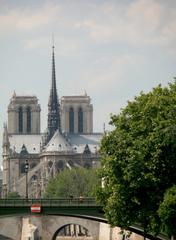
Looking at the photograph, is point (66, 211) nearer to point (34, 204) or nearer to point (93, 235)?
point (34, 204)

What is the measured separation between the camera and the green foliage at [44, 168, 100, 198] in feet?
572

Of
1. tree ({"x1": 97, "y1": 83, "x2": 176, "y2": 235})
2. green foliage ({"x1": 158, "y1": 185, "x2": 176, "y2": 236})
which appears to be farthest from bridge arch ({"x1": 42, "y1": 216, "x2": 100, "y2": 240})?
green foliage ({"x1": 158, "y1": 185, "x2": 176, "y2": 236})

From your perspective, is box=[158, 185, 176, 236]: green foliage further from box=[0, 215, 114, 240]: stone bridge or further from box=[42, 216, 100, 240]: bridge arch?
box=[42, 216, 100, 240]: bridge arch

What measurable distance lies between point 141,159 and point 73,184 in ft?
355

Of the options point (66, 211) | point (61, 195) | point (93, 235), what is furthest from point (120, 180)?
point (61, 195)

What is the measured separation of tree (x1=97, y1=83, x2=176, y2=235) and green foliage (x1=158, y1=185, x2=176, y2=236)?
4.49 feet

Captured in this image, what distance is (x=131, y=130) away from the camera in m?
73.6

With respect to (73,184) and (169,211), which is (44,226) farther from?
(169,211)

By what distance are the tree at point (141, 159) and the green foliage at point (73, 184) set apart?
3646 inches

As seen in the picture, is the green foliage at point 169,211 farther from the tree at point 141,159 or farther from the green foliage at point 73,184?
the green foliage at point 73,184

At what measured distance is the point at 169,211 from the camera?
69188mm

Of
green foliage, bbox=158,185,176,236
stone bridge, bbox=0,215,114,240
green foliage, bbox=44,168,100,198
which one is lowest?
green foliage, bbox=158,185,176,236

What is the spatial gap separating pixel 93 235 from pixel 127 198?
50.9m

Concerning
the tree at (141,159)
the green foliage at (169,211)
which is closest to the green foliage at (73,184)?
the tree at (141,159)
